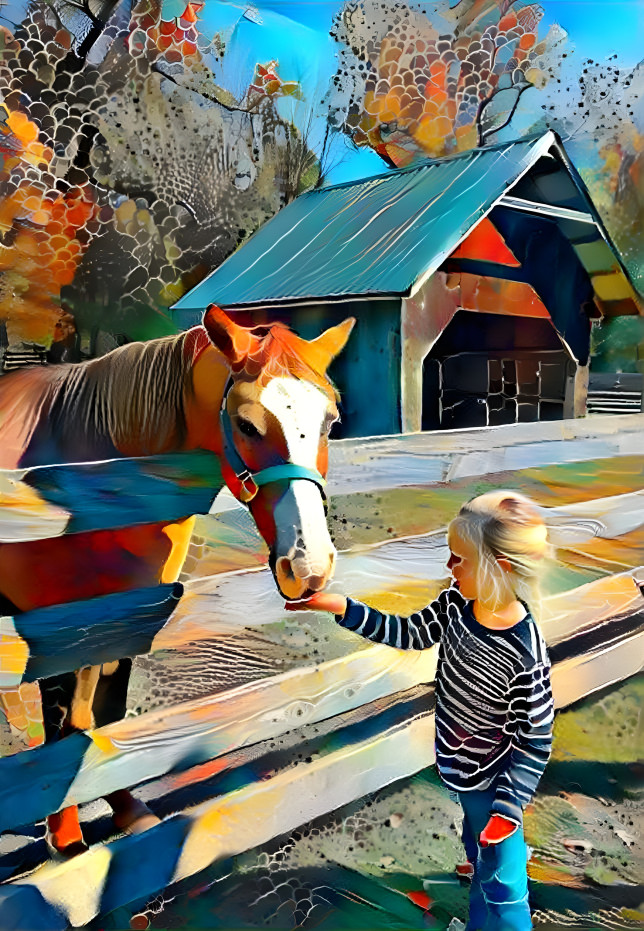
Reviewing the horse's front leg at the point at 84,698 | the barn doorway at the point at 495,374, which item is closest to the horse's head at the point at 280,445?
the barn doorway at the point at 495,374

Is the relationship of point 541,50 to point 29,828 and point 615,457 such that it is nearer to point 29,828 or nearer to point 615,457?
point 615,457

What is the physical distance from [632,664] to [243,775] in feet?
4.07

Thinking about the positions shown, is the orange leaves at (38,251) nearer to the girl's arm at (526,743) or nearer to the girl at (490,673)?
the girl at (490,673)

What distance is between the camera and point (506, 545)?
4.65 ft

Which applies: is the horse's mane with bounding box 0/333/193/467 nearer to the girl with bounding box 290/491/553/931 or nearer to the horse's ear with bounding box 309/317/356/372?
the horse's ear with bounding box 309/317/356/372

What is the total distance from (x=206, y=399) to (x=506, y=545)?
75 cm

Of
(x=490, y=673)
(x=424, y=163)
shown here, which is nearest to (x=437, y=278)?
(x=424, y=163)

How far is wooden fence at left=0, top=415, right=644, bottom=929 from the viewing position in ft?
4.61

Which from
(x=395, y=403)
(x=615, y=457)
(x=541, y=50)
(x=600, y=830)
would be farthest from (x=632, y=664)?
(x=541, y=50)

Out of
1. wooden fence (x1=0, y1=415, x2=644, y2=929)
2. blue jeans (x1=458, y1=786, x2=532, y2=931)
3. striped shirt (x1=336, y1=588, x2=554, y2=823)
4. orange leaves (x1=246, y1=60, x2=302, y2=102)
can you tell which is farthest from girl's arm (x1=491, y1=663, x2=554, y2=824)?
orange leaves (x1=246, y1=60, x2=302, y2=102)

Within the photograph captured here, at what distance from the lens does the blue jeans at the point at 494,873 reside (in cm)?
151

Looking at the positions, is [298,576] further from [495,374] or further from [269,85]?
[269,85]

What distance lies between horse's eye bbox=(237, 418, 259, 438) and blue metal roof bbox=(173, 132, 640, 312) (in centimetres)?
46

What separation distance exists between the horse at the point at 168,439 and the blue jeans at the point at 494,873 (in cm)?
74
